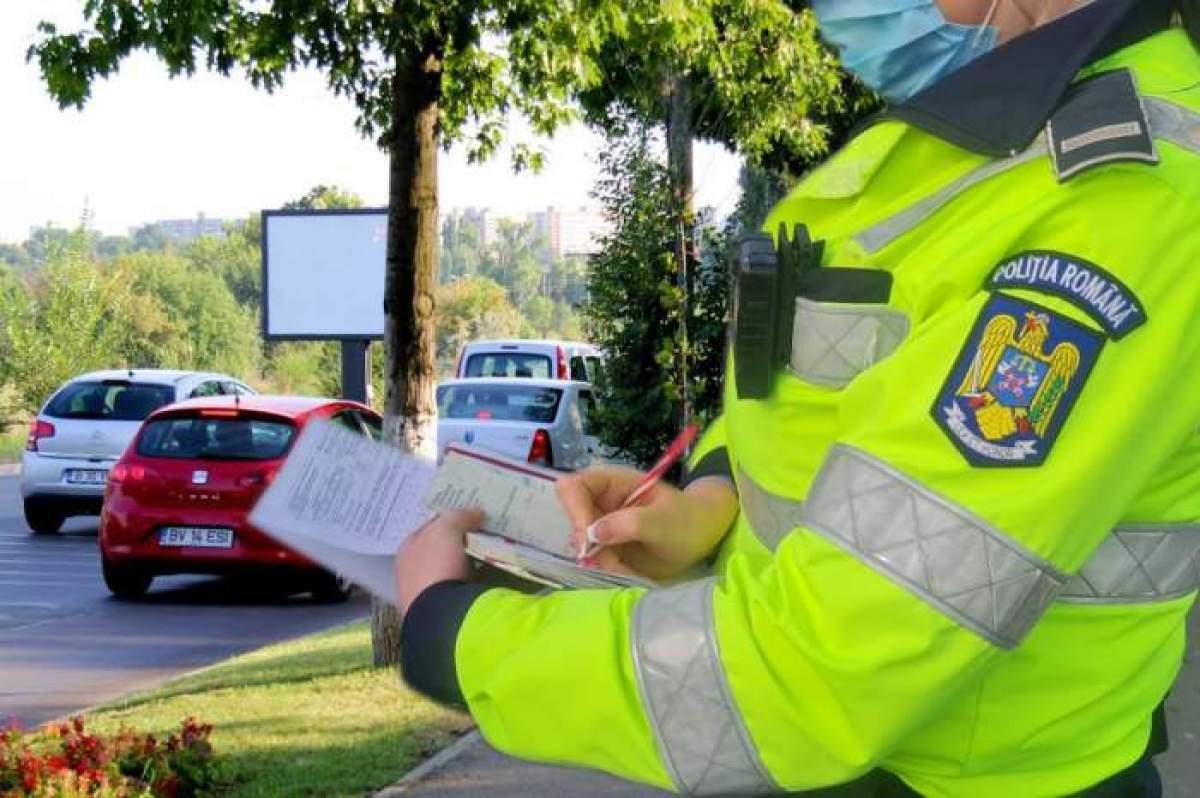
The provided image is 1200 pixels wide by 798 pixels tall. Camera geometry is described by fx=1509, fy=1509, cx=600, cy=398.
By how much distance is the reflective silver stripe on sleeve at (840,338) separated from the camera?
4.30 ft

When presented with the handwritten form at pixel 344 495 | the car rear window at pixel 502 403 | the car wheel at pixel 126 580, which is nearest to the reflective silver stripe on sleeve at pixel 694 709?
the handwritten form at pixel 344 495

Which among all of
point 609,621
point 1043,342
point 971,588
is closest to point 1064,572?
point 971,588

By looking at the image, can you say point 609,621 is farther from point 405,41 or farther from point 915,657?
point 405,41

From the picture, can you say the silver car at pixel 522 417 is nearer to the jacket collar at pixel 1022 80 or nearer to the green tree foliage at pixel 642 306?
the green tree foliage at pixel 642 306

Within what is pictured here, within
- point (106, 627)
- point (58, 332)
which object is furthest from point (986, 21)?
point (58, 332)

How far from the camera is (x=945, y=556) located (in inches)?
45.6

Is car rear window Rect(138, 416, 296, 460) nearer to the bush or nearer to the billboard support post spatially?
the billboard support post

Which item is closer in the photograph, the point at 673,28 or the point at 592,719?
the point at 592,719

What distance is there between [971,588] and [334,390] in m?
31.6

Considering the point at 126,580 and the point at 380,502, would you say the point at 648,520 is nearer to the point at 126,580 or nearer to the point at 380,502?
the point at 380,502

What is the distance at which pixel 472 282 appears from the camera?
5891 cm

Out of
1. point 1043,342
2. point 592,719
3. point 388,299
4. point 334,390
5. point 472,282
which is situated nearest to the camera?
point 1043,342

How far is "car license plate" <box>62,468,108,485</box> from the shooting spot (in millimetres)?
16422

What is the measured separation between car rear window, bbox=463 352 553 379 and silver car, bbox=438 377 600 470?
5.47 m
